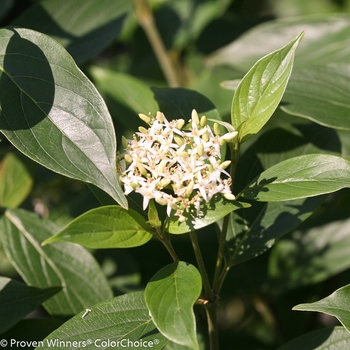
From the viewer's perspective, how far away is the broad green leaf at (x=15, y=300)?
0.96 metres

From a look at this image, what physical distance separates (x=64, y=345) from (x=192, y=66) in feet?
5.07

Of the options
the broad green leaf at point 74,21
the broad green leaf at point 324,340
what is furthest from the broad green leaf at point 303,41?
the broad green leaf at point 324,340

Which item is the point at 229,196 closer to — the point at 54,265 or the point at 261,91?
the point at 261,91

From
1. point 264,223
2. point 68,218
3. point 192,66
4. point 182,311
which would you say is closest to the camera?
point 182,311

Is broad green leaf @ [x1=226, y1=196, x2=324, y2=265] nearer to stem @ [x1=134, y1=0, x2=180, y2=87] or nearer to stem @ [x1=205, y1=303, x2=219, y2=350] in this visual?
stem @ [x1=205, y1=303, x2=219, y2=350]

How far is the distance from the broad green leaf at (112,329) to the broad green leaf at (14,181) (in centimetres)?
66

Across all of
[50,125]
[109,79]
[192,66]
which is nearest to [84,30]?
[109,79]

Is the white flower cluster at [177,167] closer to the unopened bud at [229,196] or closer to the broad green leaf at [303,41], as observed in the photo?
the unopened bud at [229,196]

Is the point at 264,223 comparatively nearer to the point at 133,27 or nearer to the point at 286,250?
the point at 286,250

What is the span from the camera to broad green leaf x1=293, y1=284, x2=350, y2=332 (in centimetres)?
75

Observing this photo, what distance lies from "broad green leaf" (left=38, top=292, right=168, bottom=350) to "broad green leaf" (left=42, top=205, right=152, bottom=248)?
0.46ft

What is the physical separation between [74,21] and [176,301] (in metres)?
0.94

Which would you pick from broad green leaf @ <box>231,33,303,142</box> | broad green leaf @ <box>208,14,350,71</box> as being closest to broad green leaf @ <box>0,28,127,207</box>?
broad green leaf @ <box>231,33,303,142</box>

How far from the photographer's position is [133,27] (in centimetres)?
219
